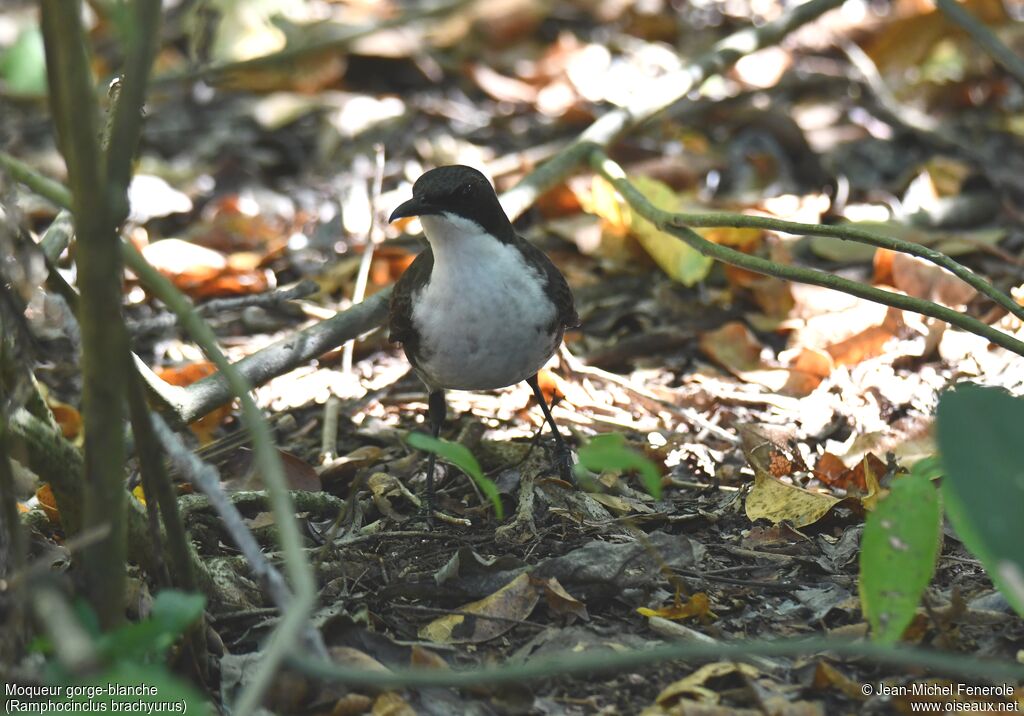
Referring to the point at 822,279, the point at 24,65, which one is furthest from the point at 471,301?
the point at 24,65

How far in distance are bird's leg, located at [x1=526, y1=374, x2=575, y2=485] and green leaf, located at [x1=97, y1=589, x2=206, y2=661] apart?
227 centimetres

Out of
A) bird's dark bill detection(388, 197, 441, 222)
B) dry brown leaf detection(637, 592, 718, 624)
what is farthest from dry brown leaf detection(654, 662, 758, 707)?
bird's dark bill detection(388, 197, 441, 222)

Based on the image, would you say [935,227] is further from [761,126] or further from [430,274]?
[430,274]

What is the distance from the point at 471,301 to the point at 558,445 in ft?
2.41

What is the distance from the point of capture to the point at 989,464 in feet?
6.98

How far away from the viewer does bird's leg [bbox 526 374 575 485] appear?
450cm

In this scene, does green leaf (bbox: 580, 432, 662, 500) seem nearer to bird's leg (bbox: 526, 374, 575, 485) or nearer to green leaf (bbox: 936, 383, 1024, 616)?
green leaf (bbox: 936, 383, 1024, 616)

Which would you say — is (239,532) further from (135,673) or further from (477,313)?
(477,313)

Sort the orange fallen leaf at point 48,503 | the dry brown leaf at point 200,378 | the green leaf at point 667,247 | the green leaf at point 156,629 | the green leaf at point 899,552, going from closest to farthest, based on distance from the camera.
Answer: the green leaf at point 156,629
the green leaf at point 899,552
the orange fallen leaf at point 48,503
the dry brown leaf at point 200,378
the green leaf at point 667,247

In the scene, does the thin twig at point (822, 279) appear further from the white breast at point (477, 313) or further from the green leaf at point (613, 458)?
the green leaf at point (613, 458)

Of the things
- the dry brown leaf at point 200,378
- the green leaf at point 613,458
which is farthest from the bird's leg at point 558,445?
the green leaf at point 613,458

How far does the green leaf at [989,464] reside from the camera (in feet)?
6.78

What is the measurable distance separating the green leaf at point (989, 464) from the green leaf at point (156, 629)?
1.46 m

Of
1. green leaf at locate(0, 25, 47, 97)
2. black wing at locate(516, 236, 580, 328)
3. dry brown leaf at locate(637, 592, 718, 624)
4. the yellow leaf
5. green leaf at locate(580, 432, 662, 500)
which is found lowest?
the yellow leaf
